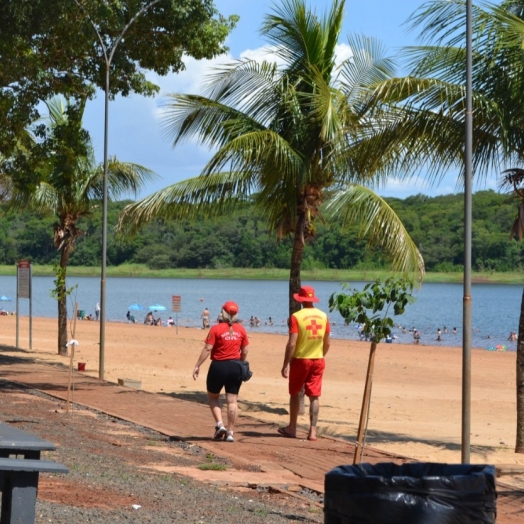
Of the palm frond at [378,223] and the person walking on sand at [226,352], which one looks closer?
the person walking on sand at [226,352]

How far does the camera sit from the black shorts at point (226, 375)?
37.6ft

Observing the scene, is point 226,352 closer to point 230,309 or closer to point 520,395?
point 230,309

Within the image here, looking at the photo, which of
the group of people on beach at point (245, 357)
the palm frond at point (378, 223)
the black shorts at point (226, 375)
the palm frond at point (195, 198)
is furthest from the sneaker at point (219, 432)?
the palm frond at point (195, 198)

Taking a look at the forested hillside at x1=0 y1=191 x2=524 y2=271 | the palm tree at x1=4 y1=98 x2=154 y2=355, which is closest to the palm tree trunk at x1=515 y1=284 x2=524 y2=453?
the palm tree at x1=4 y1=98 x2=154 y2=355

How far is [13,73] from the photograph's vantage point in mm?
17266

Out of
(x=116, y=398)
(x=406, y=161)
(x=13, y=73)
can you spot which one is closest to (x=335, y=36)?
(x=406, y=161)

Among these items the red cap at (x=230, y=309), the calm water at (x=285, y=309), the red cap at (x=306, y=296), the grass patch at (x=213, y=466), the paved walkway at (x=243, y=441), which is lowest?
the calm water at (x=285, y=309)

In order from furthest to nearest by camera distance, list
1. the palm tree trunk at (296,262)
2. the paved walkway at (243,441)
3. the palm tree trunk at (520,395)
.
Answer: the palm tree trunk at (296,262) → the palm tree trunk at (520,395) → the paved walkway at (243,441)

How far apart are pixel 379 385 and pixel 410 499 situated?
20.0 m

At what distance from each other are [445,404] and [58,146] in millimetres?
9327

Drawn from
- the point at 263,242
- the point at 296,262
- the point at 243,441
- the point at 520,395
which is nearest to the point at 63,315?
Answer: the point at 296,262

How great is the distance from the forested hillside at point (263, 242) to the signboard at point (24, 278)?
34.9 meters

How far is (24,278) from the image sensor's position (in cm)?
2642

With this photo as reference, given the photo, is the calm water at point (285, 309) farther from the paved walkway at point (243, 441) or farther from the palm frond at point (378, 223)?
the palm frond at point (378, 223)
